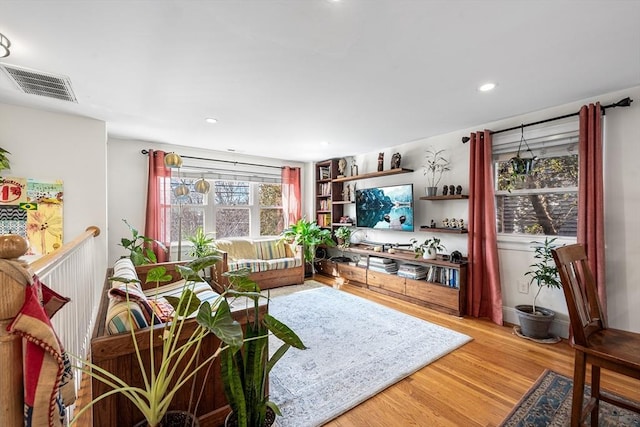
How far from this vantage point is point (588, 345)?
1.38 meters

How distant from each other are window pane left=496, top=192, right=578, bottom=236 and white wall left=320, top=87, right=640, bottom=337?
14 cm

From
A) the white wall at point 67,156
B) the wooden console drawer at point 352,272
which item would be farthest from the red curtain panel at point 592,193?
the white wall at point 67,156

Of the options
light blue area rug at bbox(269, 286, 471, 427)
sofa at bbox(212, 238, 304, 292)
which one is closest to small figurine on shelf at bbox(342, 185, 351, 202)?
sofa at bbox(212, 238, 304, 292)

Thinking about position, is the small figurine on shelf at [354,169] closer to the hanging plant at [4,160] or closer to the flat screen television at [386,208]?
the flat screen television at [386,208]

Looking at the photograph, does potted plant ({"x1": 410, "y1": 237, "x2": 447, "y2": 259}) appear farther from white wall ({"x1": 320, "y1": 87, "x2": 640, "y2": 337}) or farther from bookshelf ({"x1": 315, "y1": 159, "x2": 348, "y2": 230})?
bookshelf ({"x1": 315, "y1": 159, "x2": 348, "y2": 230})

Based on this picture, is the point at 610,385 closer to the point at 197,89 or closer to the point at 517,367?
the point at 517,367

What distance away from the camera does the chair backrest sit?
137cm

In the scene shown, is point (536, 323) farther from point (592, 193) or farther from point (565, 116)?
point (565, 116)

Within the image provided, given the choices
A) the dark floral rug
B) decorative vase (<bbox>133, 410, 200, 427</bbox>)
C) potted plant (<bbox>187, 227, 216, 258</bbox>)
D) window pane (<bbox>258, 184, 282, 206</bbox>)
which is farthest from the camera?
window pane (<bbox>258, 184, 282, 206</bbox>)

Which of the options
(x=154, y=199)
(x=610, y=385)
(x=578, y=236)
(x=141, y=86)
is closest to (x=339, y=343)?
(x=610, y=385)

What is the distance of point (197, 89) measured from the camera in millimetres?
2342

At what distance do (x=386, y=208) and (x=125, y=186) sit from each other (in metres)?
3.75

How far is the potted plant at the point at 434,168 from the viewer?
3648mm

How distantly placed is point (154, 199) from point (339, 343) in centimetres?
322
